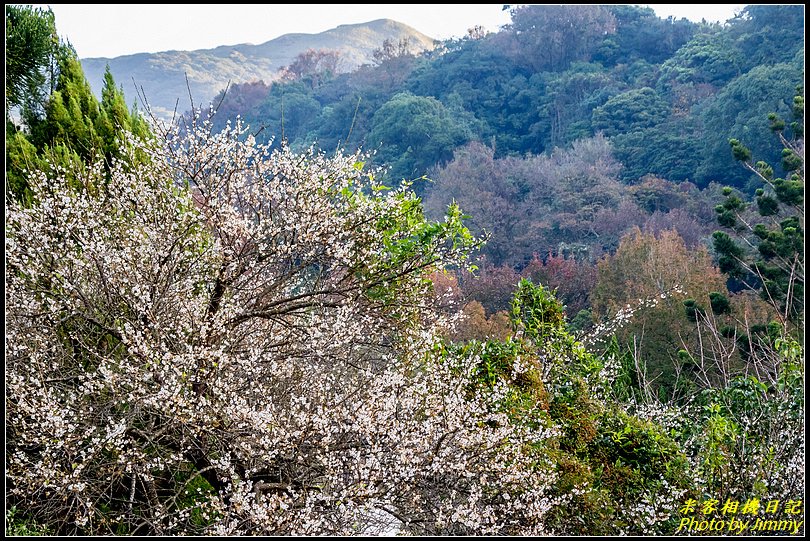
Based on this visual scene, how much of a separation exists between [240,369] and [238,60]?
3537cm

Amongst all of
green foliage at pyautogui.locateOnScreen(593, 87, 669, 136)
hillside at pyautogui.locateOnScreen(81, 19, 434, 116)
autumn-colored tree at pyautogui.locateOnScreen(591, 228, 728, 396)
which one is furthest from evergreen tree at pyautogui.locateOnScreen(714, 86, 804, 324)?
hillside at pyautogui.locateOnScreen(81, 19, 434, 116)

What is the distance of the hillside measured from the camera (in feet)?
78.4

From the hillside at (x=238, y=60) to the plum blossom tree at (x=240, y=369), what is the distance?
20.5 meters

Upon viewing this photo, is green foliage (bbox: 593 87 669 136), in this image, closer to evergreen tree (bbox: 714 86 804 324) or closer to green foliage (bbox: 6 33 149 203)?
evergreen tree (bbox: 714 86 804 324)

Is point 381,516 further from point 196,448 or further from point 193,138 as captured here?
point 193,138

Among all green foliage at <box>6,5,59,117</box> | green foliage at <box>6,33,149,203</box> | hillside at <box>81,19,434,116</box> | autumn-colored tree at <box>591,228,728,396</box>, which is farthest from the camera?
hillside at <box>81,19,434,116</box>

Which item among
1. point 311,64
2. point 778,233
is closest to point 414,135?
point 311,64

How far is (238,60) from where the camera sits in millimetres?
36531

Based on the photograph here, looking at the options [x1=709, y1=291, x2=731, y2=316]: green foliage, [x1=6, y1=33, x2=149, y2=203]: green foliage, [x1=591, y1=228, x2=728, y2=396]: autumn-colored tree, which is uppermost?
[x1=6, y1=33, x2=149, y2=203]: green foliage

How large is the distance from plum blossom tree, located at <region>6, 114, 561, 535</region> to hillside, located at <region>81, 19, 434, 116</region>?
20.5 m

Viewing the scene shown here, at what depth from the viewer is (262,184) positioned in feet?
14.3

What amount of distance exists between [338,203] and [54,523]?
2.66 meters

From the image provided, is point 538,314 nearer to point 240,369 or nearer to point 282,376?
point 282,376

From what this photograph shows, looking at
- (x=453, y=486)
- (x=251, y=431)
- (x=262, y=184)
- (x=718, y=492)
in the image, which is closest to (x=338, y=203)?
(x=262, y=184)
